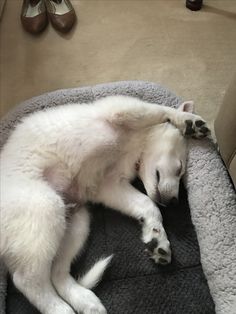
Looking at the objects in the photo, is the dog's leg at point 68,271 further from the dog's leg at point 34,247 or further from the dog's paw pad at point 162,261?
the dog's paw pad at point 162,261

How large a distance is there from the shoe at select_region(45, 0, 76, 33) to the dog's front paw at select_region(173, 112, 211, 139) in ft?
3.61

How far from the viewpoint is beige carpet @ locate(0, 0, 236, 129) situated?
98.9 inches

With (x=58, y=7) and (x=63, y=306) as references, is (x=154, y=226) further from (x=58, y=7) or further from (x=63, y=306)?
(x=58, y=7)

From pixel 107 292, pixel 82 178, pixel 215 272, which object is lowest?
pixel 107 292

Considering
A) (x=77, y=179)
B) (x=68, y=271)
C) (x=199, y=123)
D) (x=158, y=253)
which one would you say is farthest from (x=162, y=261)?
(x=199, y=123)

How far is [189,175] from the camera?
1871 millimetres

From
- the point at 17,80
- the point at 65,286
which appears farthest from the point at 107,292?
the point at 17,80

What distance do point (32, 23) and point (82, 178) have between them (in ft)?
3.85

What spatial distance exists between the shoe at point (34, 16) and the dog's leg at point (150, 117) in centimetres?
99

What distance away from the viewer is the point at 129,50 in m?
2.65

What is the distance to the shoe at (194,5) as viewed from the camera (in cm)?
272

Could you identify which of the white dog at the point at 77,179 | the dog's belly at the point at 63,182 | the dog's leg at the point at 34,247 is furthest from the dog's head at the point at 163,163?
the dog's leg at the point at 34,247

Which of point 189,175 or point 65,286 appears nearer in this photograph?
point 65,286

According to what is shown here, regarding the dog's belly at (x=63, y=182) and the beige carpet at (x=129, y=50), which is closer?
the dog's belly at (x=63, y=182)
